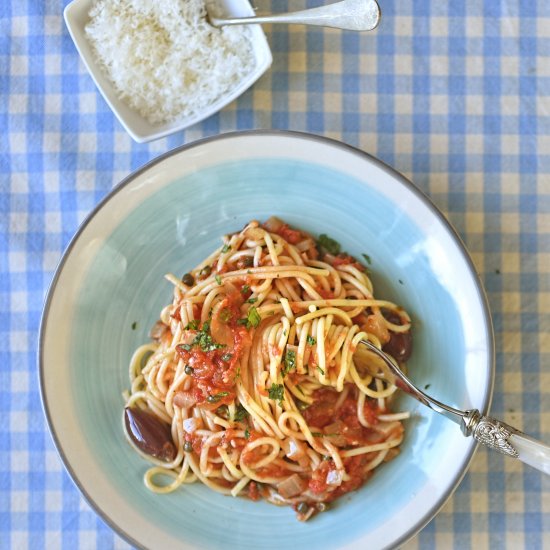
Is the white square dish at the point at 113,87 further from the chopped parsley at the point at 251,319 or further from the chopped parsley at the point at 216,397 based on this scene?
the chopped parsley at the point at 216,397

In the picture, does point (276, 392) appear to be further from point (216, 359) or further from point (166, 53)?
point (166, 53)

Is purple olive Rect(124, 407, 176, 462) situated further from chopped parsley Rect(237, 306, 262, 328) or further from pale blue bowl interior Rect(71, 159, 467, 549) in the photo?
chopped parsley Rect(237, 306, 262, 328)

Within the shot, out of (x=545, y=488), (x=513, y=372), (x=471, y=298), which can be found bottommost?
(x=545, y=488)

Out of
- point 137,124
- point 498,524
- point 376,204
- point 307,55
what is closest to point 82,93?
point 137,124

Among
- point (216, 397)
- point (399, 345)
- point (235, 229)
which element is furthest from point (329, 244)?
point (216, 397)

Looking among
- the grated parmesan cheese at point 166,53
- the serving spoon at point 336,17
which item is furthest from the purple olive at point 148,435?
the serving spoon at point 336,17

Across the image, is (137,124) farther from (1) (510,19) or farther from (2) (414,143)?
(1) (510,19)

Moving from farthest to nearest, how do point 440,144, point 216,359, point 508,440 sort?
point 440,144, point 216,359, point 508,440
